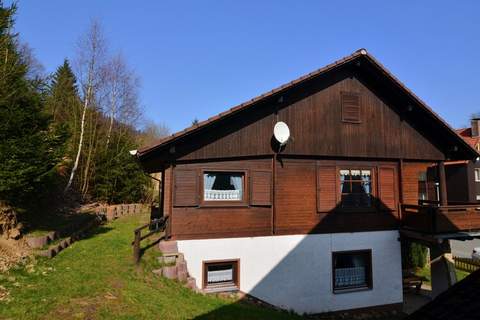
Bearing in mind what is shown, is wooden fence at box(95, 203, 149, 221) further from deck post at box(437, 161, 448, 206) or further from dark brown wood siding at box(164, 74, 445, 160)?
deck post at box(437, 161, 448, 206)

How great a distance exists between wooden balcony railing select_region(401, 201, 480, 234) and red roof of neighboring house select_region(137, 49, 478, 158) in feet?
9.42

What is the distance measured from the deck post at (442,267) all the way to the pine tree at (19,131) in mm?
13237

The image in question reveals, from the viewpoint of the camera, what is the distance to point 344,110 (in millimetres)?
12227

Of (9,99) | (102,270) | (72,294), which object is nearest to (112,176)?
(9,99)

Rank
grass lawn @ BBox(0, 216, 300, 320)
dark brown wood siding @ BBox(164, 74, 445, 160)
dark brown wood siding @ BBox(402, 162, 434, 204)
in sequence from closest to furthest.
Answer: grass lawn @ BBox(0, 216, 300, 320) < dark brown wood siding @ BBox(164, 74, 445, 160) < dark brown wood siding @ BBox(402, 162, 434, 204)

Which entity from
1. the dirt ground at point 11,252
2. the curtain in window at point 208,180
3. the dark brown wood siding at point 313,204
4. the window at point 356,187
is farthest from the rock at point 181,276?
the window at point 356,187

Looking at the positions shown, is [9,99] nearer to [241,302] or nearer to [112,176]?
[241,302]

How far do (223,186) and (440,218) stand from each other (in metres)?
7.55

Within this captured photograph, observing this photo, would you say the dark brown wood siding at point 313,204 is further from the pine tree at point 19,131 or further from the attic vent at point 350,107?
the pine tree at point 19,131

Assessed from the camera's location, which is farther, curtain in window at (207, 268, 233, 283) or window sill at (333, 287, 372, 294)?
window sill at (333, 287, 372, 294)

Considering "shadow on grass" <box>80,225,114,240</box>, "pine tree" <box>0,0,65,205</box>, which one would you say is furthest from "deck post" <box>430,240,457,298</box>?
"pine tree" <box>0,0,65,205</box>

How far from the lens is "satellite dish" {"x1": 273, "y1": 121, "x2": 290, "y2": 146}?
10.8 m

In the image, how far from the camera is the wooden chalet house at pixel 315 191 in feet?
33.6

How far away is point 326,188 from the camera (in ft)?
38.7
